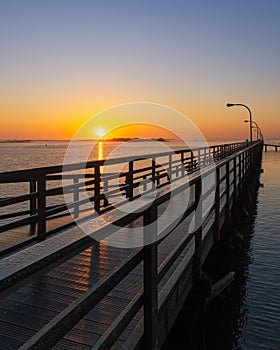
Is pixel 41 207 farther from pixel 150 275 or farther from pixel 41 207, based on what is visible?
pixel 150 275

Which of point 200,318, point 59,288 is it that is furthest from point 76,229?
point 200,318

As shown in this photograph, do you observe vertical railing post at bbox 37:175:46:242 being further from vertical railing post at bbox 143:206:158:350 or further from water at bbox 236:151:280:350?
water at bbox 236:151:280:350

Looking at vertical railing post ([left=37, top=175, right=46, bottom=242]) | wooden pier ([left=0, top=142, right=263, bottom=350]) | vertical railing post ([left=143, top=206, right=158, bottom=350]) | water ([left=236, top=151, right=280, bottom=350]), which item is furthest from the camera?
water ([left=236, top=151, right=280, bottom=350])

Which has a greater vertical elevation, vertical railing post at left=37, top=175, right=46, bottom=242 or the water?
vertical railing post at left=37, top=175, right=46, bottom=242

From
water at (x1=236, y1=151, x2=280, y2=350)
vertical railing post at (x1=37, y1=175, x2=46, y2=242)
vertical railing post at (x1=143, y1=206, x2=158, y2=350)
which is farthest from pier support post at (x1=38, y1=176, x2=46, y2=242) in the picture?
water at (x1=236, y1=151, x2=280, y2=350)

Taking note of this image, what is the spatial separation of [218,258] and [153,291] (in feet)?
16.9

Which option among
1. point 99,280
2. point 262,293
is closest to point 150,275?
point 99,280

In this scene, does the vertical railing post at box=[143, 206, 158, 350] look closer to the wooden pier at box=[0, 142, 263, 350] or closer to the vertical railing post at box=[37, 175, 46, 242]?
the wooden pier at box=[0, 142, 263, 350]

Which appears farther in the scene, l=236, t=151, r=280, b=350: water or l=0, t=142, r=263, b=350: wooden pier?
l=236, t=151, r=280, b=350: water

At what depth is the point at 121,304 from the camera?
3.40 m

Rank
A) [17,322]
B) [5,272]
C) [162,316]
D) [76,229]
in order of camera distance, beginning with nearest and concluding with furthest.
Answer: [5,272]
[76,229]
[17,322]
[162,316]

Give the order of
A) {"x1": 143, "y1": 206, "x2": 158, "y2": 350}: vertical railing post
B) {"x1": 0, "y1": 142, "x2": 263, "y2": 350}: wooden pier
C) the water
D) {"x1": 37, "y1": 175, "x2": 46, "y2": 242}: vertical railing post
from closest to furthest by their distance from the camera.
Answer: {"x1": 0, "y1": 142, "x2": 263, "y2": 350}: wooden pier < {"x1": 143, "y1": 206, "x2": 158, "y2": 350}: vertical railing post < {"x1": 37, "y1": 175, "x2": 46, "y2": 242}: vertical railing post < the water

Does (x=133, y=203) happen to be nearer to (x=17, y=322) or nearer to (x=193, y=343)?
(x=17, y=322)

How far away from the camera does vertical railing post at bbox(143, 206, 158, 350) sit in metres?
2.35
